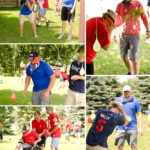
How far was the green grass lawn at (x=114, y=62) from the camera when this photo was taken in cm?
697

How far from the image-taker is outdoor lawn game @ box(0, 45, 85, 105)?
7062 millimetres

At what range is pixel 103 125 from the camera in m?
6.56

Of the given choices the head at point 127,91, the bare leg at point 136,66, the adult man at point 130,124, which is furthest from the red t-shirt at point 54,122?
the bare leg at point 136,66

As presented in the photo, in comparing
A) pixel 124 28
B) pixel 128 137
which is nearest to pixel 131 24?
pixel 124 28

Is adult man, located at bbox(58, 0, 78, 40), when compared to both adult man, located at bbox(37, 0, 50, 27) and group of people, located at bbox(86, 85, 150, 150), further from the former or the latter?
group of people, located at bbox(86, 85, 150, 150)

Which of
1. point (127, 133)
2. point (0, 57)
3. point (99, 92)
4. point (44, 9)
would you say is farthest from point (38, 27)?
point (127, 133)

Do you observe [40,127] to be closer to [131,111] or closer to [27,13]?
[131,111]

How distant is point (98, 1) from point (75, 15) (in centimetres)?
42

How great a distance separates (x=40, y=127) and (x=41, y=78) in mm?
790

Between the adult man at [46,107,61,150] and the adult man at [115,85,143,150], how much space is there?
36.4 inches

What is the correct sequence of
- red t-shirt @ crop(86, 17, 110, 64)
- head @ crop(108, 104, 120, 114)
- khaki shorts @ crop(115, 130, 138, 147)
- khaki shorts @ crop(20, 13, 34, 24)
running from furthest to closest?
khaki shorts @ crop(20, 13, 34, 24) < khaki shorts @ crop(115, 130, 138, 147) < red t-shirt @ crop(86, 17, 110, 64) < head @ crop(108, 104, 120, 114)

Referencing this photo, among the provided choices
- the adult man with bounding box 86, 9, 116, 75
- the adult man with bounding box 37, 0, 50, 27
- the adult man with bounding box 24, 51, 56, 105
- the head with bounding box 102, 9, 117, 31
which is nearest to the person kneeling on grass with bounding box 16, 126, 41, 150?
the adult man with bounding box 24, 51, 56, 105

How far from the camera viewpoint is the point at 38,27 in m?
7.20

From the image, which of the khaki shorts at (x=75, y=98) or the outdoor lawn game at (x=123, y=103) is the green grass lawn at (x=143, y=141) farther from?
the khaki shorts at (x=75, y=98)
